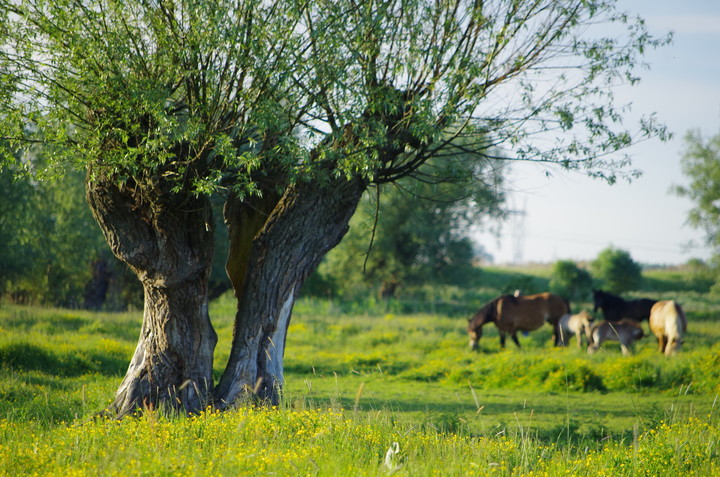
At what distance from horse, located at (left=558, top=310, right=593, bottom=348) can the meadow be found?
3.25 ft

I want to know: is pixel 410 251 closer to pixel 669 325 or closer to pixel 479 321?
pixel 479 321

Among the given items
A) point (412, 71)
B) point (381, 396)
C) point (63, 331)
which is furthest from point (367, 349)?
point (412, 71)

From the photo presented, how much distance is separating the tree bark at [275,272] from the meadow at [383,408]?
→ 0.85m

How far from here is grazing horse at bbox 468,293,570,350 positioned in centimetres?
2080

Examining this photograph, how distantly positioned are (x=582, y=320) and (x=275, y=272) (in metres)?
12.9

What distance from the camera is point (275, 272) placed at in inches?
436

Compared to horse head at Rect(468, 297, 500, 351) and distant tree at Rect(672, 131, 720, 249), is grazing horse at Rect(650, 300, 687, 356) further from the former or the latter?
distant tree at Rect(672, 131, 720, 249)

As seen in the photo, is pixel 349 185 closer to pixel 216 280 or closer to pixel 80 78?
pixel 80 78

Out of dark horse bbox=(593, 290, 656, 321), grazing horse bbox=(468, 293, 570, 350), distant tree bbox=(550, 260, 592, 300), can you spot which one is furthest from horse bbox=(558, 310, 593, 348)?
distant tree bbox=(550, 260, 592, 300)

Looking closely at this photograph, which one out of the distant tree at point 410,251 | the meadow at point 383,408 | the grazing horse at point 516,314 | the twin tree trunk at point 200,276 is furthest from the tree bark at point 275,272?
the distant tree at point 410,251

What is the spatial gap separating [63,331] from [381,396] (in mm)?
9909

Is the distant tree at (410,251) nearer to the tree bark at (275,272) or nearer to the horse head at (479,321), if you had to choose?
the horse head at (479,321)

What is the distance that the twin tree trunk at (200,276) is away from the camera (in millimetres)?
10180

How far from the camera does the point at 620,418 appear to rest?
1237cm
